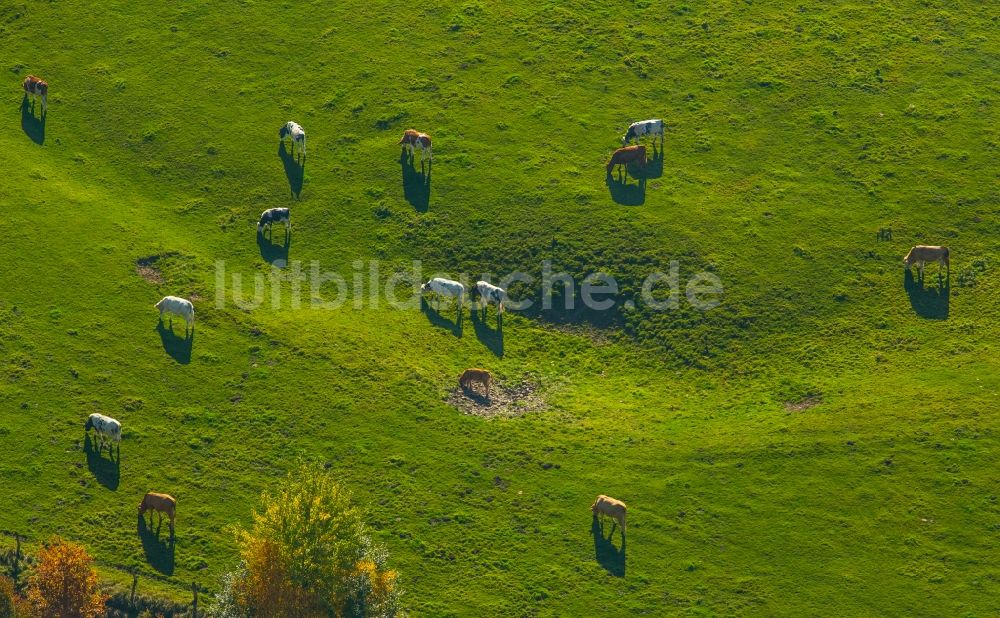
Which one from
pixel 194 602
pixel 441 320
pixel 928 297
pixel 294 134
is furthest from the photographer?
pixel 294 134

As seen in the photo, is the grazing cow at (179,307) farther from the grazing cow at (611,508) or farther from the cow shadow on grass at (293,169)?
the grazing cow at (611,508)

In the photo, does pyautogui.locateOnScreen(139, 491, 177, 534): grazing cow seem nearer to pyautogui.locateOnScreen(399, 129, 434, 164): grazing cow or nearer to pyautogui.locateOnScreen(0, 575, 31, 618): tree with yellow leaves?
pyautogui.locateOnScreen(0, 575, 31, 618): tree with yellow leaves

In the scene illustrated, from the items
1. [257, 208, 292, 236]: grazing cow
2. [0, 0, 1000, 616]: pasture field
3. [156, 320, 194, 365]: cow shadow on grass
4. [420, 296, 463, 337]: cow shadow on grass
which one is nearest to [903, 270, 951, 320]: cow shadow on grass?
[0, 0, 1000, 616]: pasture field

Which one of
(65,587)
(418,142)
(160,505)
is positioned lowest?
(65,587)

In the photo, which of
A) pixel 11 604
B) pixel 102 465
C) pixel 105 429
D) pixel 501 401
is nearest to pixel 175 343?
pixel 105 429

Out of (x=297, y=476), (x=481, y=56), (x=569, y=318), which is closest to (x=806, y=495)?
(x=569, y=318)

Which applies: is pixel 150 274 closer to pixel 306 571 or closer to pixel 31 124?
pixel 31 124

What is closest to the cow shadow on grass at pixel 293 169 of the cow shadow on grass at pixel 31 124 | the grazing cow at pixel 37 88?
the cow shadow on grass at pixel 31 124
